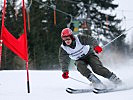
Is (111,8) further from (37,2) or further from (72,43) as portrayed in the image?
(72,43)

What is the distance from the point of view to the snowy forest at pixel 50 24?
3203cm

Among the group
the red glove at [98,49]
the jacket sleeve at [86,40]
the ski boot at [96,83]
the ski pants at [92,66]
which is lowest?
the ski boot at [96,83]

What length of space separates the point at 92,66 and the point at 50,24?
90.4ft

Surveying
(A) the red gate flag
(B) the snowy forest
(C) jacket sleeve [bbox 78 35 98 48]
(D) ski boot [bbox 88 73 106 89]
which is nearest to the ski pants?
(D) ski boot [bbox 88 73 106 89]

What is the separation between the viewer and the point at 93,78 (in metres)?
6.27

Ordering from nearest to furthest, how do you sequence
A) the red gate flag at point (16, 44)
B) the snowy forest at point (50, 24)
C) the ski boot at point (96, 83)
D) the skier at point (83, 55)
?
the ski boot at point (96, 83) → the skier at point (83, 55) → the red gate flag at point (16, 44) → the snowy forest at point (50, 24)

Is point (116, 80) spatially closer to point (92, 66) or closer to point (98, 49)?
point (92, 66)

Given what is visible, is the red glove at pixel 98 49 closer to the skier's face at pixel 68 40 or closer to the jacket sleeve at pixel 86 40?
the jacket sleeve at pixel 86 40

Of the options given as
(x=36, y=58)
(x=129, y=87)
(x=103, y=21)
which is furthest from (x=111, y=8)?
(x=129, y=87)

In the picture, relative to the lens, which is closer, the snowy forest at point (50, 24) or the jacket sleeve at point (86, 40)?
the jacket sleeve at point (86, 40)

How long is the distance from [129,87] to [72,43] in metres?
1.34

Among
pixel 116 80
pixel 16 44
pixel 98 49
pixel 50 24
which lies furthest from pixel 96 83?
pixel 50 24

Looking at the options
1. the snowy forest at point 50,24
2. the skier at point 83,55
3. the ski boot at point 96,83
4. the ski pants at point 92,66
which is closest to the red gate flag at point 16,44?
the skier at point 83,55

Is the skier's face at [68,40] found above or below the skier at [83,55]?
above
